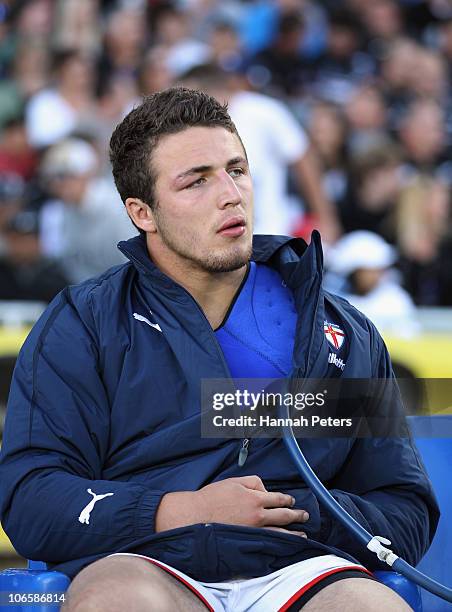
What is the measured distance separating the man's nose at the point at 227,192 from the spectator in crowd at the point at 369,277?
3.15 meters

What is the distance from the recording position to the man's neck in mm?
2457

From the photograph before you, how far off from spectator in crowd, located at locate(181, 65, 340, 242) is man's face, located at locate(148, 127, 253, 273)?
3505mm

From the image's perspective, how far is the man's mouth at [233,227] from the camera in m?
2.36

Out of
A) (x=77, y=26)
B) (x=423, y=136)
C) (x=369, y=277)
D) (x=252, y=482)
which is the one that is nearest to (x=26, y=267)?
(x=77, y=26)

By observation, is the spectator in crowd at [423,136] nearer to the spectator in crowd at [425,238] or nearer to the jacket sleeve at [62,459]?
the spectator in crowd at [425,238]

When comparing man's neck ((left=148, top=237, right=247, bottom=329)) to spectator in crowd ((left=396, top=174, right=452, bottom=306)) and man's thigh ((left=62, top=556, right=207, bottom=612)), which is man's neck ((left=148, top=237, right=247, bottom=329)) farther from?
spectator in crowd ((left=396, top=174, right=452, bottom=306))

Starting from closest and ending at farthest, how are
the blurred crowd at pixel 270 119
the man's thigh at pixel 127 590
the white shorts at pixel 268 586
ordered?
the man's thigh at pixel 127 590 → the white shorts at pixel 268 586 → the blurred crowd at pixel 270 119

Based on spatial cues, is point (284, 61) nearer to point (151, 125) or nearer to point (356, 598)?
point (151, 125)

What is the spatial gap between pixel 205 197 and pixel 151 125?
0.20 m

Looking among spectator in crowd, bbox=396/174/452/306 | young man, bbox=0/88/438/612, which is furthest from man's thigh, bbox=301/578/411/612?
spectator in crowd, bbox=396/174/452/306

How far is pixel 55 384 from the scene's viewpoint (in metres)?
2.25

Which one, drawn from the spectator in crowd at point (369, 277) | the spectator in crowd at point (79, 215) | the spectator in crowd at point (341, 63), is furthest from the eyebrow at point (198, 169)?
the spectator in crowd at point (341, 63)

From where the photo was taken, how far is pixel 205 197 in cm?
238

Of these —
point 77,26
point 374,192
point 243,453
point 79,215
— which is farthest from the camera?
point 77,26
